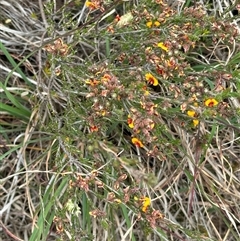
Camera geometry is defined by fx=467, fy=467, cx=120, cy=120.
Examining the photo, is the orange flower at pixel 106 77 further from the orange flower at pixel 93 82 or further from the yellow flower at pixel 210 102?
the yellow flower at pixel 210 102

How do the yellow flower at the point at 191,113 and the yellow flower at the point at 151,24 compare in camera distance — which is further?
the yellow flower at the point at 151,24

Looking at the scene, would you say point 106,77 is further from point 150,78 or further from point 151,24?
point 151,24

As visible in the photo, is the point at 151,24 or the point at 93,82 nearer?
the point at 93,82

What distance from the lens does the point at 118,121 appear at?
4.24 ft

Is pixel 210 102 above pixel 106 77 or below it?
below

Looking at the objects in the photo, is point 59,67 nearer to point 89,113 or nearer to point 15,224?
point 89,113


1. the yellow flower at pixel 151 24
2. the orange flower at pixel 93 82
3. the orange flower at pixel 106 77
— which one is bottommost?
the yellow flower at pixel 151 24

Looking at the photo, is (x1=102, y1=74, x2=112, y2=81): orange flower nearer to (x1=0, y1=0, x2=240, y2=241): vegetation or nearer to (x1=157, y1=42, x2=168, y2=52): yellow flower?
(x1=0, y1=0, x2=240, y2=241): vegetation

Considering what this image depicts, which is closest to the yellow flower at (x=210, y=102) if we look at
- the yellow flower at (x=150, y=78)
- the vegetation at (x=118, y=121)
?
the vegetation at (x=118, y=121)

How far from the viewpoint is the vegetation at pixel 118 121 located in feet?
3.75

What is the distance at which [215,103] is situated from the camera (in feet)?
3.50

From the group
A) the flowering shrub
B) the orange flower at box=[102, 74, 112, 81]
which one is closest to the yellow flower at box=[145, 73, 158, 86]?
the flowering shrub

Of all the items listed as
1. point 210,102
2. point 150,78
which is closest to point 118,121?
point 150,78

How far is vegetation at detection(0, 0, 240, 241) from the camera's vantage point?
3.75 feet
